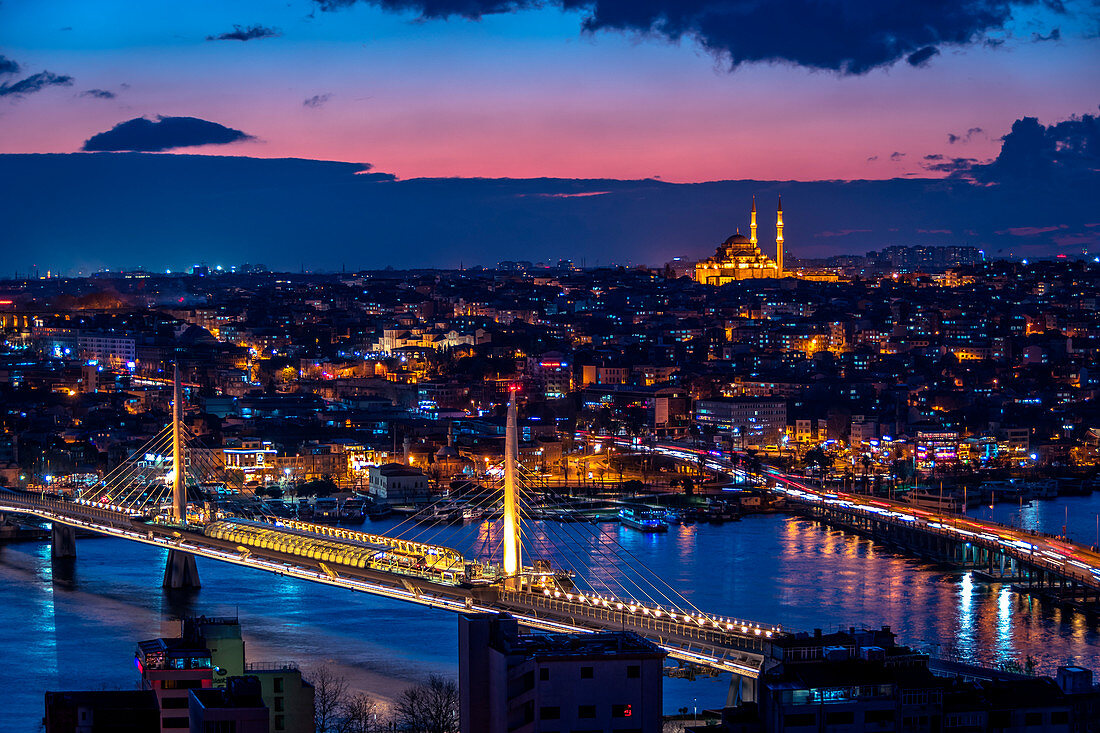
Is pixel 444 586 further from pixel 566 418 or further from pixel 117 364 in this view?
pixel 117 364

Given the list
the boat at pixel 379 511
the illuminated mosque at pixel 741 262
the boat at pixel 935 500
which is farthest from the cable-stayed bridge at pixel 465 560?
the illuminated mosque at pixel 741 262

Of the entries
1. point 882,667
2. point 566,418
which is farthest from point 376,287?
point 882,667

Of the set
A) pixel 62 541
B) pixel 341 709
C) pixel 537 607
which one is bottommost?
pixel 62 541

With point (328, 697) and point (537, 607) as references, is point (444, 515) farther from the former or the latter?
point (328, 697)

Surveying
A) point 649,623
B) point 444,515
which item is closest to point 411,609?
point 649,623

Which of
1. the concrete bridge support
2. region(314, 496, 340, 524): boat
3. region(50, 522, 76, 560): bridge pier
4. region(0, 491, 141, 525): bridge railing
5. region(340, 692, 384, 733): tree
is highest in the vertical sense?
the concrete bridge support

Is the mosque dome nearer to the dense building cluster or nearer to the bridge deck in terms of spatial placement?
the dense building cluster

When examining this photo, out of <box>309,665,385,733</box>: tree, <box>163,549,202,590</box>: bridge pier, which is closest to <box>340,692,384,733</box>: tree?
<box>309,665,385,733</box>: tree
